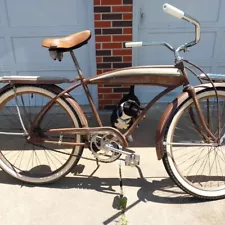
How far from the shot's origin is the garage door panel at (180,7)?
137 inches

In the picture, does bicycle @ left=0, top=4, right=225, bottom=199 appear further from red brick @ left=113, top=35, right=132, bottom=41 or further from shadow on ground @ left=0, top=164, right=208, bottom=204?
red brick @ left=113, top=35, right=132, bottom=41

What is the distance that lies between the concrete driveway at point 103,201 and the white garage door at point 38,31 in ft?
4.55

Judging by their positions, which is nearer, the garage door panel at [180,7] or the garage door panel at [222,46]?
the garage door panel at [180,7]

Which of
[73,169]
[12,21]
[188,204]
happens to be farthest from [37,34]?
[188,204]

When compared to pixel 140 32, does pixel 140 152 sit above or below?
below

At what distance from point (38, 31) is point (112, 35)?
86cm

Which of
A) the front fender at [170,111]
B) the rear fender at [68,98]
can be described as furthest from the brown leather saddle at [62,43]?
the front fender at [170,111]

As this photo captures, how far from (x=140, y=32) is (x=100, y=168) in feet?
5.38

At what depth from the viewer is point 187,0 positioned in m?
3.46

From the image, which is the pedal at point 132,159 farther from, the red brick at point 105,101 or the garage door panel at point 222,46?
the garage door panel at point 222,46

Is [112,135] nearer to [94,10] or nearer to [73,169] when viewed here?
[73,169]

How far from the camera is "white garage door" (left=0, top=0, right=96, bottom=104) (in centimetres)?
346

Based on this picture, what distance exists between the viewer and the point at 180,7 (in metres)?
3.48

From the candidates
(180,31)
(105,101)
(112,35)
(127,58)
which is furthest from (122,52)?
(180,31)
